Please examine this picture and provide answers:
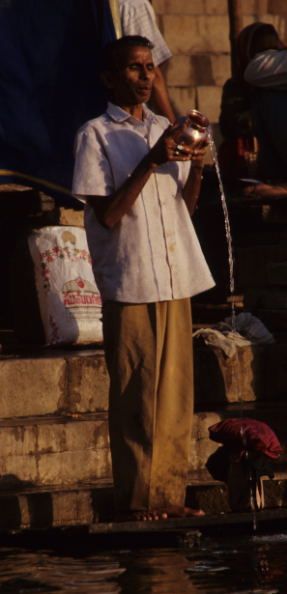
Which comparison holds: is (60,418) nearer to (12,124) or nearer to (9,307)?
(12,124)

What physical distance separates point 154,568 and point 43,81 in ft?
13.7

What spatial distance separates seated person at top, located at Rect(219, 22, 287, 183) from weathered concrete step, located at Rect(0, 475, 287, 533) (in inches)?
143

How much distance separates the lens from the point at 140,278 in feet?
28.9

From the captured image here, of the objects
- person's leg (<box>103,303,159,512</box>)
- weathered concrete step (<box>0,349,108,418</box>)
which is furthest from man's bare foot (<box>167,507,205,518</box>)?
weathered concrete step (<box>0,349,108,418</box>)

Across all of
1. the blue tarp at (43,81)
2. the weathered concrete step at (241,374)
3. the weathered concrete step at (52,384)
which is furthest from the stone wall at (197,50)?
the weathered concrete step at (52,384)

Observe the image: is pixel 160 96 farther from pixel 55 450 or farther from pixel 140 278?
pixel 140 278

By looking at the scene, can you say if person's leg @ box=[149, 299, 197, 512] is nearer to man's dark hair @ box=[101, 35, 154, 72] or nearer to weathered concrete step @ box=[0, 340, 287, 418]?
man's dark hair @ box=[101, 35, 154, 72]

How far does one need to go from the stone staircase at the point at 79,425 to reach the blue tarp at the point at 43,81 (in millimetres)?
1187

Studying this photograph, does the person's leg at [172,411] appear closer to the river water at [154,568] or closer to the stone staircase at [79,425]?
the river water at [154,568]

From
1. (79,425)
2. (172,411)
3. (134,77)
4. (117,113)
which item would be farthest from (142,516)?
(134,77)

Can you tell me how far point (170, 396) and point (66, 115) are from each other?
298 cm

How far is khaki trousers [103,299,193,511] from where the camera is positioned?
8883 mm

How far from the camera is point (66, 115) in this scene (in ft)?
38.0

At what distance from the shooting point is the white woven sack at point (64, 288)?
1161 centimetres
